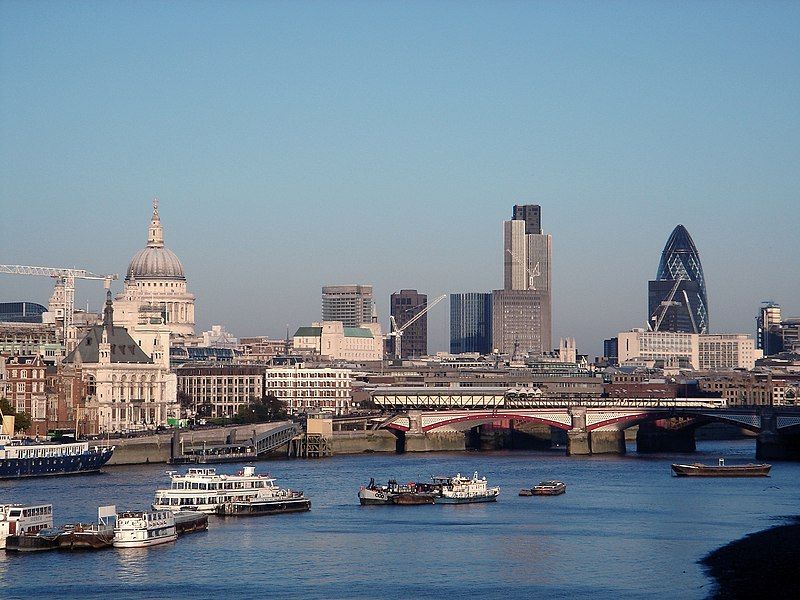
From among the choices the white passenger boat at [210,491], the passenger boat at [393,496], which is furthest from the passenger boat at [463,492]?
the white passenger boat at [210,491]

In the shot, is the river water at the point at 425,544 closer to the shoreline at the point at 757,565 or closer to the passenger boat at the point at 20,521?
the shoreline at the point at 757,565

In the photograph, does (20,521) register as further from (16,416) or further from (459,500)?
(16,416)

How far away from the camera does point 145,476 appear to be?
12256 centimetres

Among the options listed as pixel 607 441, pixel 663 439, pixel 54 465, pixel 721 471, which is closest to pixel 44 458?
pixel 54 465

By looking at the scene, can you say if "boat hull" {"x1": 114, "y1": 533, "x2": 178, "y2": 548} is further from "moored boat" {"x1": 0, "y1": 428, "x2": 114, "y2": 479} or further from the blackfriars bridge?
the blackfriars bridge

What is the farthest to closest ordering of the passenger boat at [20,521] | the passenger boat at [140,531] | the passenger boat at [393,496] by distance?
1. the passenger boat at [393,496]
2. the passenger boat at [140,531]
3. the passenger boat at [20,521]

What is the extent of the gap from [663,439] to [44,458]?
219 feet

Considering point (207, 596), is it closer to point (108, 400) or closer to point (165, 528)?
point (165, 528)

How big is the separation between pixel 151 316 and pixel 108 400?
32827 millimetres

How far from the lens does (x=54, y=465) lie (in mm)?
122375

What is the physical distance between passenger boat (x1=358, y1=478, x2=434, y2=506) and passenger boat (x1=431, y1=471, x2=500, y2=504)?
618 millimetres

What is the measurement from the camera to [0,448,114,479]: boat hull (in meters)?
119

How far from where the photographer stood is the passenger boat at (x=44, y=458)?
11925 centimetres

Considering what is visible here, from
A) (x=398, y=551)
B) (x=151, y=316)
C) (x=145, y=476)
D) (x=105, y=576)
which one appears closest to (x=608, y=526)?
(x=398, y=551)
